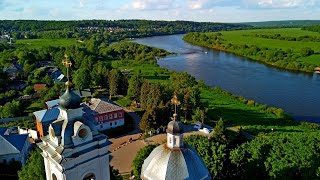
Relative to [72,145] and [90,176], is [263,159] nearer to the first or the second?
[90,176]

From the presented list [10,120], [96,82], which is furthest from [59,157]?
[96,82]

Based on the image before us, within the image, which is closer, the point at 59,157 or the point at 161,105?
the point at 59,157

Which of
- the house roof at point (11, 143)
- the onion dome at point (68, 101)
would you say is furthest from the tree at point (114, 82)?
the onion dome at point (68, 101)

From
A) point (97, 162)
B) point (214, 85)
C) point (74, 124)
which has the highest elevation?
point (74, 124)

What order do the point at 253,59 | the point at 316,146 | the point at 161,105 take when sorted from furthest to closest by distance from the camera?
the point at 253,59, the point at 161,105, the point at 316,146

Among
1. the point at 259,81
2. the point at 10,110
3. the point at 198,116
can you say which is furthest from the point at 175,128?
the point at 259,81

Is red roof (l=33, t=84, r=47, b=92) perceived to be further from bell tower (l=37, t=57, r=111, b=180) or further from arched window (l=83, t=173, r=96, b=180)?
arched window (l=83, t=173, r=96, b=180)

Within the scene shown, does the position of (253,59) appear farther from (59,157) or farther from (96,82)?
(59,157)
